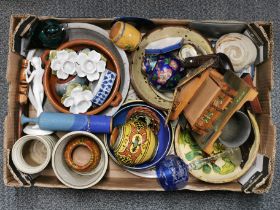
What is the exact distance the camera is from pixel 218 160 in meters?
0.89

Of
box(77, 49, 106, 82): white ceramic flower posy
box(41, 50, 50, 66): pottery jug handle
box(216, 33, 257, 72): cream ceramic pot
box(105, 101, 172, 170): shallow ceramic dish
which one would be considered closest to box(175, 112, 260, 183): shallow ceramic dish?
box(105, 101, 172, 170): shallow ceramic dish

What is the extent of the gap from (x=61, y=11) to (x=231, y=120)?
1.86 feet

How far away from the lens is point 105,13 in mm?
1073

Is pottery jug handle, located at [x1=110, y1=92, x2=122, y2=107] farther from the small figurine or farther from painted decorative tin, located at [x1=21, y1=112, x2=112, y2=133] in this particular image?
the small figurine

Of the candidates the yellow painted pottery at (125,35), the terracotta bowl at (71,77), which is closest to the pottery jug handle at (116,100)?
the terracotta bowl at (71,77)

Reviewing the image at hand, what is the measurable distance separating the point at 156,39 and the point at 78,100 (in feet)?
0.77

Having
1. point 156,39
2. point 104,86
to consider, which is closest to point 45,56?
point 104,86

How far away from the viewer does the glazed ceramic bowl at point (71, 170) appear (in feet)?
2.74

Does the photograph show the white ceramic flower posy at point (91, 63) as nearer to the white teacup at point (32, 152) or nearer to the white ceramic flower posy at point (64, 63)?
the white ceramic flower posy at point (64, 63)

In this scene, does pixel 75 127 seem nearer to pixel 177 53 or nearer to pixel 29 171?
pixel 29 171

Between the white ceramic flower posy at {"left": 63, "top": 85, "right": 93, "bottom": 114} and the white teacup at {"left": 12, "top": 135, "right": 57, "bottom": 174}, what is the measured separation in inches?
3.4

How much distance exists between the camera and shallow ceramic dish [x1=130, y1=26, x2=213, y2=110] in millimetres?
893

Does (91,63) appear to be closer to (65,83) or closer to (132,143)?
(65,83)

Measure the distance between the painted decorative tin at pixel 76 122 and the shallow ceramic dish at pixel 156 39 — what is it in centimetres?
12
